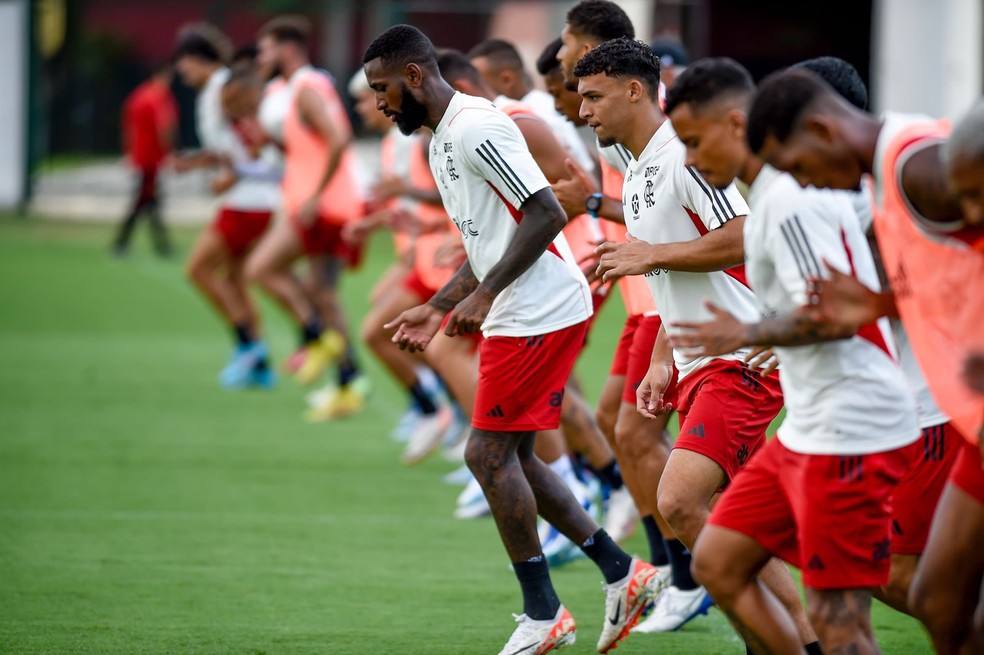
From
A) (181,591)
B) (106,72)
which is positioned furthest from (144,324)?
(106,72)

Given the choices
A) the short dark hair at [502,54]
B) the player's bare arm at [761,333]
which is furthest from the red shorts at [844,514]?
the short dark hair at [502,54]

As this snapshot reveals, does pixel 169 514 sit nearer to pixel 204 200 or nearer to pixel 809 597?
pixel 809 597

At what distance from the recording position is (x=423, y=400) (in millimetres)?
10336

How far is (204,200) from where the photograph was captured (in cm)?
3094

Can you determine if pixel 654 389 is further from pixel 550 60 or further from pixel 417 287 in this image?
pixel 417 287

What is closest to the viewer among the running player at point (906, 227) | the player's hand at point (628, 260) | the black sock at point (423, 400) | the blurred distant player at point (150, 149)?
the running player at point (906, 227)

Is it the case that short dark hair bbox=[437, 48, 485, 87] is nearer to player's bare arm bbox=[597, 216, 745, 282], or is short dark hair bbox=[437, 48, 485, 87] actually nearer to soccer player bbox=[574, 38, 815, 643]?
soccer player bbox=[574, 38, 815, 643]

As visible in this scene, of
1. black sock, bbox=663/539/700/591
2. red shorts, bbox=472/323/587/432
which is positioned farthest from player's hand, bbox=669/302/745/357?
black sock, bbox=663/539/700/591

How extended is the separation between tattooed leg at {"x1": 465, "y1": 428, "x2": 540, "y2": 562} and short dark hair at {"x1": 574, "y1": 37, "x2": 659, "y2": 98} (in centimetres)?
146

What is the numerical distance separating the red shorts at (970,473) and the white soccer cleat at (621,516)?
380cm

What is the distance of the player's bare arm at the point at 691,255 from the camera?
5105mm

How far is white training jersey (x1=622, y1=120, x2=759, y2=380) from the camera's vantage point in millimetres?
5312

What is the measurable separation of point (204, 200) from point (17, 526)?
23.5m

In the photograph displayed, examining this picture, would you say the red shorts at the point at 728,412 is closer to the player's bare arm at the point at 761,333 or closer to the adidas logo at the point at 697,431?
the adidas logo at the point at 697,431
